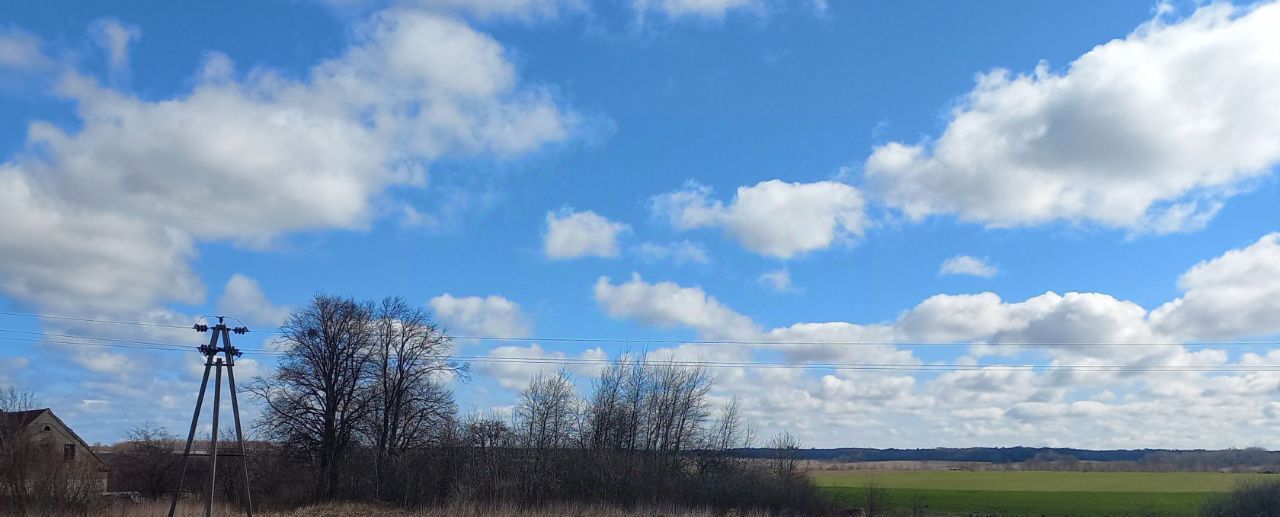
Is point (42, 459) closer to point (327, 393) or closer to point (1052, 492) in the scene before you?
point (327, 393)

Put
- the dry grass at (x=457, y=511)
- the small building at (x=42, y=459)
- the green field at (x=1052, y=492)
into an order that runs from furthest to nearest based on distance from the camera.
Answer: the green field at (x=1052, y=492)
the dry grass at (x=457, y=511)
the small building at (x=42, y=459)

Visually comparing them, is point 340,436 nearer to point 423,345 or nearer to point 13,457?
point 423,345

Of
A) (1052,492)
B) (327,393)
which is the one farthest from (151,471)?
(1052,492)

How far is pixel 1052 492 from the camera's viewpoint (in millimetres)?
77688

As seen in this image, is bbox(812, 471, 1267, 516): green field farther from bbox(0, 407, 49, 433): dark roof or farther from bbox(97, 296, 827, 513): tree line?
bbox(0, 407, 49, 433): dark roof

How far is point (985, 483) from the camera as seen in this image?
3634 inches

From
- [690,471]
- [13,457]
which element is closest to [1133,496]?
[690,471]

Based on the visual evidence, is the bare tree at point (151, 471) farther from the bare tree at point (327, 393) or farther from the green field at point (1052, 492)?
the green field at point (1052, 492)

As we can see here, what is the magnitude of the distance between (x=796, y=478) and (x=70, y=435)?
48.3 m

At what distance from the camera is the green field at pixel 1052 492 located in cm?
6084

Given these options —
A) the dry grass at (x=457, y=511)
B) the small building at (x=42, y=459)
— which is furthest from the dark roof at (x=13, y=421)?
the dry grass at (x=457, y=511)

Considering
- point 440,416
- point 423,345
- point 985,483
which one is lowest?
point 985,483

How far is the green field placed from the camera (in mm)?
60844

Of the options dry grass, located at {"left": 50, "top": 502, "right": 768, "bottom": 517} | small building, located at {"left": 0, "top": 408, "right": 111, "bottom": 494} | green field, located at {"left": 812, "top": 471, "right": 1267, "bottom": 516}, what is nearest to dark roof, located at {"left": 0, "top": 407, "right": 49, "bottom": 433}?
small building, located at {"left": 0, "top": 408, "right": 111, "bottom": 494}
